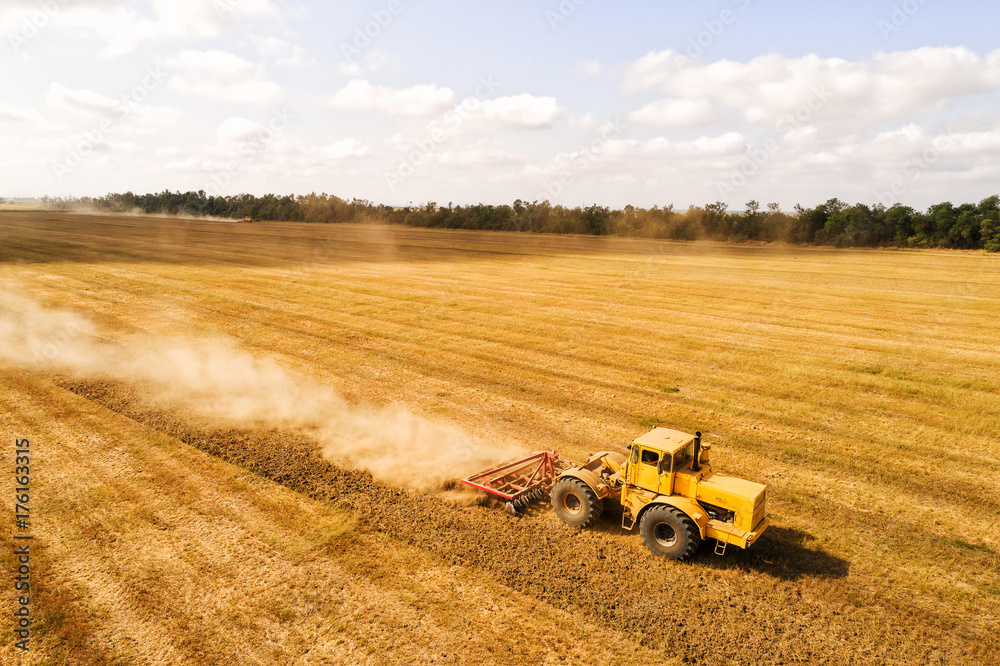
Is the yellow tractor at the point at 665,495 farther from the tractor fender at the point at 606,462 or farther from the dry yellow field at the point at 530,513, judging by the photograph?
the dry yellow field at the point at 530,513

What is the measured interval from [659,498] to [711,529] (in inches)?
31.6

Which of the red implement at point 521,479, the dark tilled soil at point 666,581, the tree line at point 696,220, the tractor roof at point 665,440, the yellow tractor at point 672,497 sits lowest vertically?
the dark tilled soil at point 666,581

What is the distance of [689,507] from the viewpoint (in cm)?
802

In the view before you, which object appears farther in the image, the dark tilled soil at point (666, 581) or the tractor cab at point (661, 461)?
the tractor cab at point (661, 461)

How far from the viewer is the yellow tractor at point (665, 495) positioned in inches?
311

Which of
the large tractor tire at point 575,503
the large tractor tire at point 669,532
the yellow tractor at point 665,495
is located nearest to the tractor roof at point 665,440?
the yellow tractor at point 665,495

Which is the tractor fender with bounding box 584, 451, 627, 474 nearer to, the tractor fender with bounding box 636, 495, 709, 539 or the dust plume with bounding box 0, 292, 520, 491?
the tractor fender with bounding box 636, 495, 709, 539

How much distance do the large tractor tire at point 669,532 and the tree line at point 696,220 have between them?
60271 millimetres

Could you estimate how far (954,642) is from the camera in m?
6.84

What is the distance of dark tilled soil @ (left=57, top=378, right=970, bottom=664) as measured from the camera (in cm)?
672

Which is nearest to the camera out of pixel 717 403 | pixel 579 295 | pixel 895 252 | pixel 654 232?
pixel 717 403

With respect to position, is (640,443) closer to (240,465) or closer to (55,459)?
(240,465)

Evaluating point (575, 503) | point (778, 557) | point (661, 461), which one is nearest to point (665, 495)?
point (661, 461)

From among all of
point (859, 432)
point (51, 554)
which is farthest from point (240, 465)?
point (859, 432)
